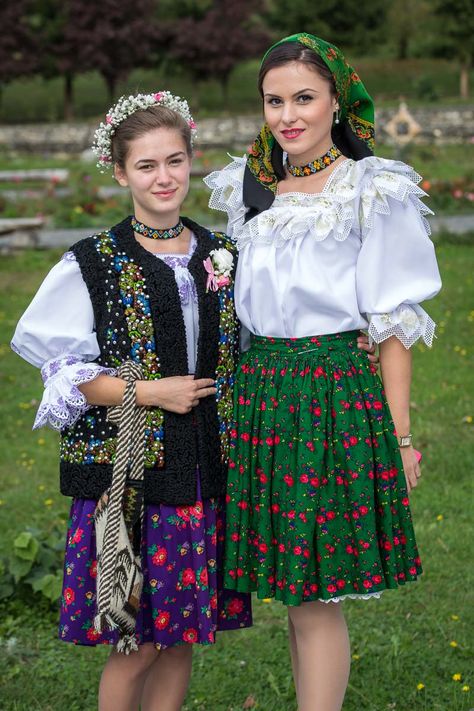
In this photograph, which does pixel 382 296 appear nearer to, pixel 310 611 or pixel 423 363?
pixel 310 611

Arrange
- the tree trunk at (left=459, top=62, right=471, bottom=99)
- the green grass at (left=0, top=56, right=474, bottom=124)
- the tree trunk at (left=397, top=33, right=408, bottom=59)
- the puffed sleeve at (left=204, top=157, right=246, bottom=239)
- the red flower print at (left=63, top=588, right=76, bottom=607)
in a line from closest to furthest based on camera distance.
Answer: the red flower print at (left=63, top=588, right=76, bottom=607), the puffed sleeve at (left=204, top=157, right=246, bottom=239), the tree trunk at (left=459, top=62, right=471, bottom=99), the green grass at (left=0, top=56, right=474, bottom=124), the tree trunk at (left=397, top=33, right=408, bottom=59)

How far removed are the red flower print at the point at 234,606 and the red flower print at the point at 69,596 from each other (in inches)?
17.3

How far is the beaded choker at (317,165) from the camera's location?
2902 millimetres

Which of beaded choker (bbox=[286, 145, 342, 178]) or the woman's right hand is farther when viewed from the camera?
beaded choker (bbox=[286, 145, 342, 178])

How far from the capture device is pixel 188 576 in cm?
279

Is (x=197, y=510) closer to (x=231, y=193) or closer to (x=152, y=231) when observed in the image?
(x=152, y=231)

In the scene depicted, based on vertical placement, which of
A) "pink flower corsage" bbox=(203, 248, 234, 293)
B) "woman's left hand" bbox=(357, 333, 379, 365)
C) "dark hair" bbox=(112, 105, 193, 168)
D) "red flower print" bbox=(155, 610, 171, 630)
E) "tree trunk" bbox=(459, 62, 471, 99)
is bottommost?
"red flower print" bbox=(155, 610, 171, 630)

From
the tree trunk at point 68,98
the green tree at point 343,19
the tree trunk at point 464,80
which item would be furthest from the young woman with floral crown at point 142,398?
the green tree at point 343,19

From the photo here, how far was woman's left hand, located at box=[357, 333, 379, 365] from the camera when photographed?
9.32ft

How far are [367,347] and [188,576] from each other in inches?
30.2

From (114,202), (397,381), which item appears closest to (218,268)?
(397,381)

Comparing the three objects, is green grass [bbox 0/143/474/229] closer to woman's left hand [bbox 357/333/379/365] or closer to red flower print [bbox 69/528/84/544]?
woman's left hand [bbox 357/333/379/365]

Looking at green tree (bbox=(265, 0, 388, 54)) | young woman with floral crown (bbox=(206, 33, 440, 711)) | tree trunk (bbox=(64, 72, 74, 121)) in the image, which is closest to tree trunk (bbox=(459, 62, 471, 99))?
green tree (bbox=(265, 0, 388, 54))

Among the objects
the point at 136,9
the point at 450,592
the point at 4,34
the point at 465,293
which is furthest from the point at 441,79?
the point at 450,592
